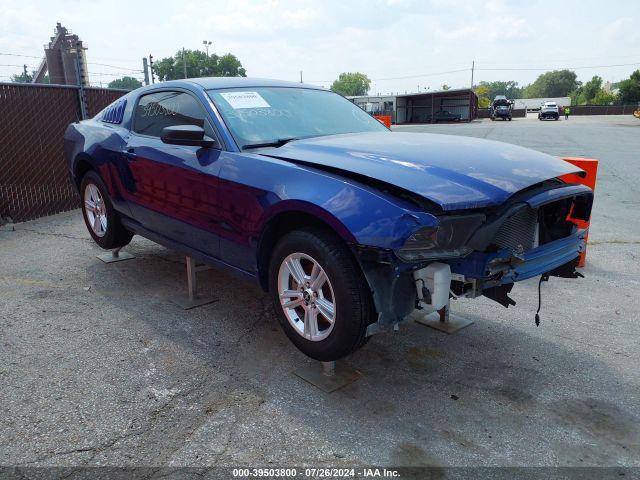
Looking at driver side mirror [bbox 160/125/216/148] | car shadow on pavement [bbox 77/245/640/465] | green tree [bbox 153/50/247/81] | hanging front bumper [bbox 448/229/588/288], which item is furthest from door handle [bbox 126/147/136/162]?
green tree [bbox 153/50/247/81]

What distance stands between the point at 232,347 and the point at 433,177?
5.88 feet

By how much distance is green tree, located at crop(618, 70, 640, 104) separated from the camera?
61047 millimetres

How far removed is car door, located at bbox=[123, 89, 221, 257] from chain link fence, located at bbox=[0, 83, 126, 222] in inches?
154

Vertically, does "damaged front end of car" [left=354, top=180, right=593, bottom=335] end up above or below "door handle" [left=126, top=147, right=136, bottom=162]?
below

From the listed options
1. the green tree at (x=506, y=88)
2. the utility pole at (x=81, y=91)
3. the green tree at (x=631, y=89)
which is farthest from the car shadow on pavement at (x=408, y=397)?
the green tree at (x=506, y=88)

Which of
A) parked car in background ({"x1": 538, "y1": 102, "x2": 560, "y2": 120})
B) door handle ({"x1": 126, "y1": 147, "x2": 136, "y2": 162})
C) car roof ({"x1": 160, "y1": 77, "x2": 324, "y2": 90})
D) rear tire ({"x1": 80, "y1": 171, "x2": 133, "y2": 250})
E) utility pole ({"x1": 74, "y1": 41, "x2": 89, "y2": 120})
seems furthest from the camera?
parked car in background ({"x1": 538, "y1": 102, "x2": 560, "y2": 120})

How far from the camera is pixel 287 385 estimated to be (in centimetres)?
299

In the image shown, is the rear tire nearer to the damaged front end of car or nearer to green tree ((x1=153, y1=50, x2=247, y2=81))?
the damaged front end of car

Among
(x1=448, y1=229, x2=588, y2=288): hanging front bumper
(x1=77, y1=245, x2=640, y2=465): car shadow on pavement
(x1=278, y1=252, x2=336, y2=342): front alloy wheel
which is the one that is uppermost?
(x1=448, y1=229, x2=588, y2=288): hanging front bumper

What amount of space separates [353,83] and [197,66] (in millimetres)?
59850

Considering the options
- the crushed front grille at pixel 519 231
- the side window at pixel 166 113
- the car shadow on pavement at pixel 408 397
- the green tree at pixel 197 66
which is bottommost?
the car shadow on pavement at pixel 408 397

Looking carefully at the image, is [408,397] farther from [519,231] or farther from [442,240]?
[519,231]

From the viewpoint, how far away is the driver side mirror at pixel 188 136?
331 cm

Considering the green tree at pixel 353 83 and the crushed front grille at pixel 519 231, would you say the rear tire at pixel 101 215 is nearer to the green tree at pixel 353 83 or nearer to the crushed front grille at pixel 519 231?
the crushed front grille at pixel 519 231
